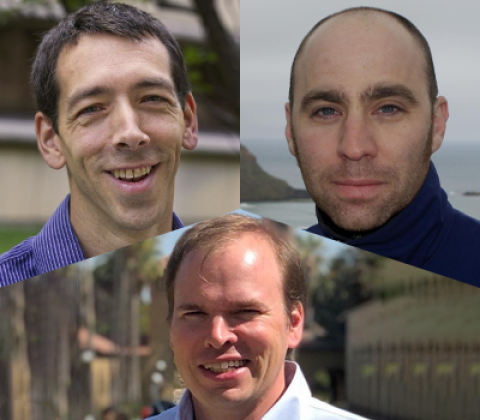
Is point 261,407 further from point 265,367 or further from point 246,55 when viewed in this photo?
point 246,55

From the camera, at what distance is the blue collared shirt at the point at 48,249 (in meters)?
2.12

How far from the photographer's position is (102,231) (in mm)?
2172

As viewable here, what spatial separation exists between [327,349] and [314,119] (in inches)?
50.1

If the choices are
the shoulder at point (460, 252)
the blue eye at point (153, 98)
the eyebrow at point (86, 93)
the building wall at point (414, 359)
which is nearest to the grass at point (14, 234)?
the eyebrow at point (86, 93)

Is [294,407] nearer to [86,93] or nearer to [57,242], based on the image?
[57,242]

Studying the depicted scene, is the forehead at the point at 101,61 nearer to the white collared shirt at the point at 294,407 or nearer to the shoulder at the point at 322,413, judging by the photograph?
the white collared shirt at the point at 294,407

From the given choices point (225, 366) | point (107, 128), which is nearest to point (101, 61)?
point (107, 128)

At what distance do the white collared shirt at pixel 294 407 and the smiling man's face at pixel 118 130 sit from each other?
24.0 inches

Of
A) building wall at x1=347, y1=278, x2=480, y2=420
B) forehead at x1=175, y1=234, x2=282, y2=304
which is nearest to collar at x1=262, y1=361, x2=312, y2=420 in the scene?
forehead at x1=175, y1=234, x2=282, y2=304

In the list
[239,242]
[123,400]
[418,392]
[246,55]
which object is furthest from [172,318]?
[418,392]

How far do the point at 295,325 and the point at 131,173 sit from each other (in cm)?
85

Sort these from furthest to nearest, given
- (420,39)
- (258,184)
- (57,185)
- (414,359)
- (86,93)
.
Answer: (414,359), (258,184), (57,185), (86,93), (420,39)

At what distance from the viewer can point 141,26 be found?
6.70 ft

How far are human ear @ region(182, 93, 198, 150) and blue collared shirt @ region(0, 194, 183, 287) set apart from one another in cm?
40
